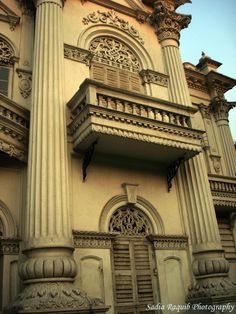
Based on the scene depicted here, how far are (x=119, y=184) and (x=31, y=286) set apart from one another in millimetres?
3595

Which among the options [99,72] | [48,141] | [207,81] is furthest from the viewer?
[207,81]

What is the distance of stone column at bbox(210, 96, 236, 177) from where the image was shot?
575 inches

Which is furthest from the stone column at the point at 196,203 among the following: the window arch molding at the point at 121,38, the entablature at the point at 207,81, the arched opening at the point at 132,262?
the entablature at the point at 207,81

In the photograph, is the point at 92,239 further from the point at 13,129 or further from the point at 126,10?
the point at 126,10

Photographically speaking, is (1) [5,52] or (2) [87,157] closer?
(2) [87,157]

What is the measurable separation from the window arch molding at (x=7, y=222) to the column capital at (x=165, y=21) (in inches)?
318

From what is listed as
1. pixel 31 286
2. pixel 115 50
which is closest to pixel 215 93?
pixel 115 50

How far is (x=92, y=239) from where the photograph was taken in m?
8.48

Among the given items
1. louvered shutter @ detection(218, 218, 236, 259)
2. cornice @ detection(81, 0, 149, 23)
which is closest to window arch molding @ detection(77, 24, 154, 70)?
cornice @ detection(81, 0, 149, 23)

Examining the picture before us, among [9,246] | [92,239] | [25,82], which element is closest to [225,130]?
[25,82]

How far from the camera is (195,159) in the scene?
10.9 meters

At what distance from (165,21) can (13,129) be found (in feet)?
24.1

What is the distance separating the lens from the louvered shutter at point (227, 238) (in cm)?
1212

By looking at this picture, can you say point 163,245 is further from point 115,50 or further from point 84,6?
point 84,6
